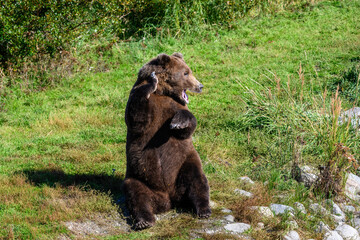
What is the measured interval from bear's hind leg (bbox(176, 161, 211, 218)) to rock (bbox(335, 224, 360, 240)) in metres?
1.67

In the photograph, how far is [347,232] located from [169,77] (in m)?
2.82

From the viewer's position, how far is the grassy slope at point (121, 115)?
571 centimetres

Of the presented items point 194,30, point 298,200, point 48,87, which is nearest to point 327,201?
point 298,200

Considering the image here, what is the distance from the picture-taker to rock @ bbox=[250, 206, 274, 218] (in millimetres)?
5486

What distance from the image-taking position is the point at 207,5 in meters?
14.5

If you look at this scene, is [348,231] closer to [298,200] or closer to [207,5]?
[298,200]

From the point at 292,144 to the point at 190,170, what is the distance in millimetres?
2288

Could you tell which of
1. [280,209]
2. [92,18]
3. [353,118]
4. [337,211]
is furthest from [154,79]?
[92,18]

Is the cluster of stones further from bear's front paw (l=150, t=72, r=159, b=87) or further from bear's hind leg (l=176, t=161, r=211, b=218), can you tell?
bear's front paw (l=150, t=72, r=159, b=87)

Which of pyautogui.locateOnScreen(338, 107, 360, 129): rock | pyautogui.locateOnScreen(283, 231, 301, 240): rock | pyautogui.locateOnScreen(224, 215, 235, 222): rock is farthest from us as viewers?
pyautogui.locateOnScreen(338, 107, 360, 129): rock

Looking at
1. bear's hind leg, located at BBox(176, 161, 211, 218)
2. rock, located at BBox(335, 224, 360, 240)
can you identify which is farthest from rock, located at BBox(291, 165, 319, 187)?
bear's hind leg, located at BBox(176, 161, 211, 218)

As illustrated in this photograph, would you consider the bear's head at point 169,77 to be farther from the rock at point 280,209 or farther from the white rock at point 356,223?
the white rock at point 356,223

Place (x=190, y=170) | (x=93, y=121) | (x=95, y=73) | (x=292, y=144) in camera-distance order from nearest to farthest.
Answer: (x=190, y=170), (x=292, y=144), (x=93, y=121), (x=95, y=73)

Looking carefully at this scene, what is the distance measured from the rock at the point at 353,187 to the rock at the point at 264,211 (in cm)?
160
